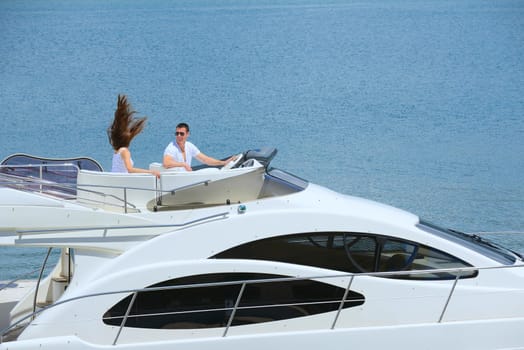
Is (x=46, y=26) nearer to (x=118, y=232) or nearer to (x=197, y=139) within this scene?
(x=197, y=139)

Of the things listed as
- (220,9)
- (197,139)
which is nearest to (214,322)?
(197,139)

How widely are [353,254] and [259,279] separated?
2.72 ft

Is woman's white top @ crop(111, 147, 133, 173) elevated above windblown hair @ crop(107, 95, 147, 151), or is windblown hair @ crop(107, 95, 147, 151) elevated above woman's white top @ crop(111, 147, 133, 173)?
windblown hair @ crop(107, 95, 147, 151)

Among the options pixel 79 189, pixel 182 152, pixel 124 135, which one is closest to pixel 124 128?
pixel 124 135

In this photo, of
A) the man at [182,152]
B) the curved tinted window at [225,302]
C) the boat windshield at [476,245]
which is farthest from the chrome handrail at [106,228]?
the boat windshield at [476,245]

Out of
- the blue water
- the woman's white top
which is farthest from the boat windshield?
the blue water

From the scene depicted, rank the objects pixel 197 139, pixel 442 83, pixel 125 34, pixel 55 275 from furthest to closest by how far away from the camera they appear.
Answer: pixel 125 34 → pixel 442 83 → pixel 197 139 → pixel 55 275

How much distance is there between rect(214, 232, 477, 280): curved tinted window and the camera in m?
6.84

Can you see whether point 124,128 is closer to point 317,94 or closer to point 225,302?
point 225,302

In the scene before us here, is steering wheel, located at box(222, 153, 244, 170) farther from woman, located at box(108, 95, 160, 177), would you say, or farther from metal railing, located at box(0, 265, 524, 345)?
metal railing, located at box(0, 265, 524, 345)

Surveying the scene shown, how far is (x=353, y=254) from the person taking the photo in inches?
274

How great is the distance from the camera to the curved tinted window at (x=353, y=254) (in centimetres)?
684

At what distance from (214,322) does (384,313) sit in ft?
4.53

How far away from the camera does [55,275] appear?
25.6 feet
